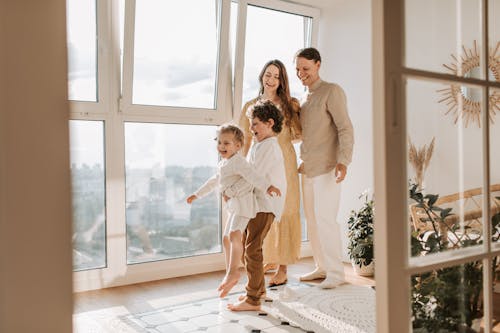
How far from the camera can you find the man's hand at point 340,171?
3145 millimetres

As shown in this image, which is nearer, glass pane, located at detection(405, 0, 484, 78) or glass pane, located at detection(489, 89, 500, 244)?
glass pane, located at detection(405, 0, 484, 78)

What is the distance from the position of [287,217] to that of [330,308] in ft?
2.84

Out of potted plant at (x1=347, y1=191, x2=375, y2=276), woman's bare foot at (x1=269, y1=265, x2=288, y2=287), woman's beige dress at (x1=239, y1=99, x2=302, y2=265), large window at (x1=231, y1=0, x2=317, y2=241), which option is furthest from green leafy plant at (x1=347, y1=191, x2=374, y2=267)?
A: large window at (x1=231, y1=0, x2=317, y2=241)

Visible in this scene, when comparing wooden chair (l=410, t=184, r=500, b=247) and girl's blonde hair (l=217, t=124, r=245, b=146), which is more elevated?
girl's blonde hair (l=217, t=124, r=245, b=146)

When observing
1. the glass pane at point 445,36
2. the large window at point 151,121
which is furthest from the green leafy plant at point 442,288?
the large window at point 151,121

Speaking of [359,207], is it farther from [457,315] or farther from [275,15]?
[457,315]

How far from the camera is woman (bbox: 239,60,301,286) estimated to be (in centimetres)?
339

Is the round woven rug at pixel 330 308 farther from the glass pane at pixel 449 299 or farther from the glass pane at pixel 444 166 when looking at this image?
the glass pane at pixel 444 166

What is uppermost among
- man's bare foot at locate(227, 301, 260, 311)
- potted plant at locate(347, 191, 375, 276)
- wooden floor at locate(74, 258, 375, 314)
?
potted plant at locate(347, 191, 375, 276)

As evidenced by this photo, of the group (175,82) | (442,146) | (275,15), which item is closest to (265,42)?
(275,15)

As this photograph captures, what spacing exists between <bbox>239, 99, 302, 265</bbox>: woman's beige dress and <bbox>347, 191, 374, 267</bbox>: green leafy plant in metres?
0.47

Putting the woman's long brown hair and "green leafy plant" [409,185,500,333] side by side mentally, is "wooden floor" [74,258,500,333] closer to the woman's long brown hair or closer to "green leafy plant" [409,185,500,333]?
the woman's long brown hair

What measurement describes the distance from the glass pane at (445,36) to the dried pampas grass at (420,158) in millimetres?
232

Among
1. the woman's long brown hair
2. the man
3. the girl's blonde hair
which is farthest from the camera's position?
the woman's long brown hair
